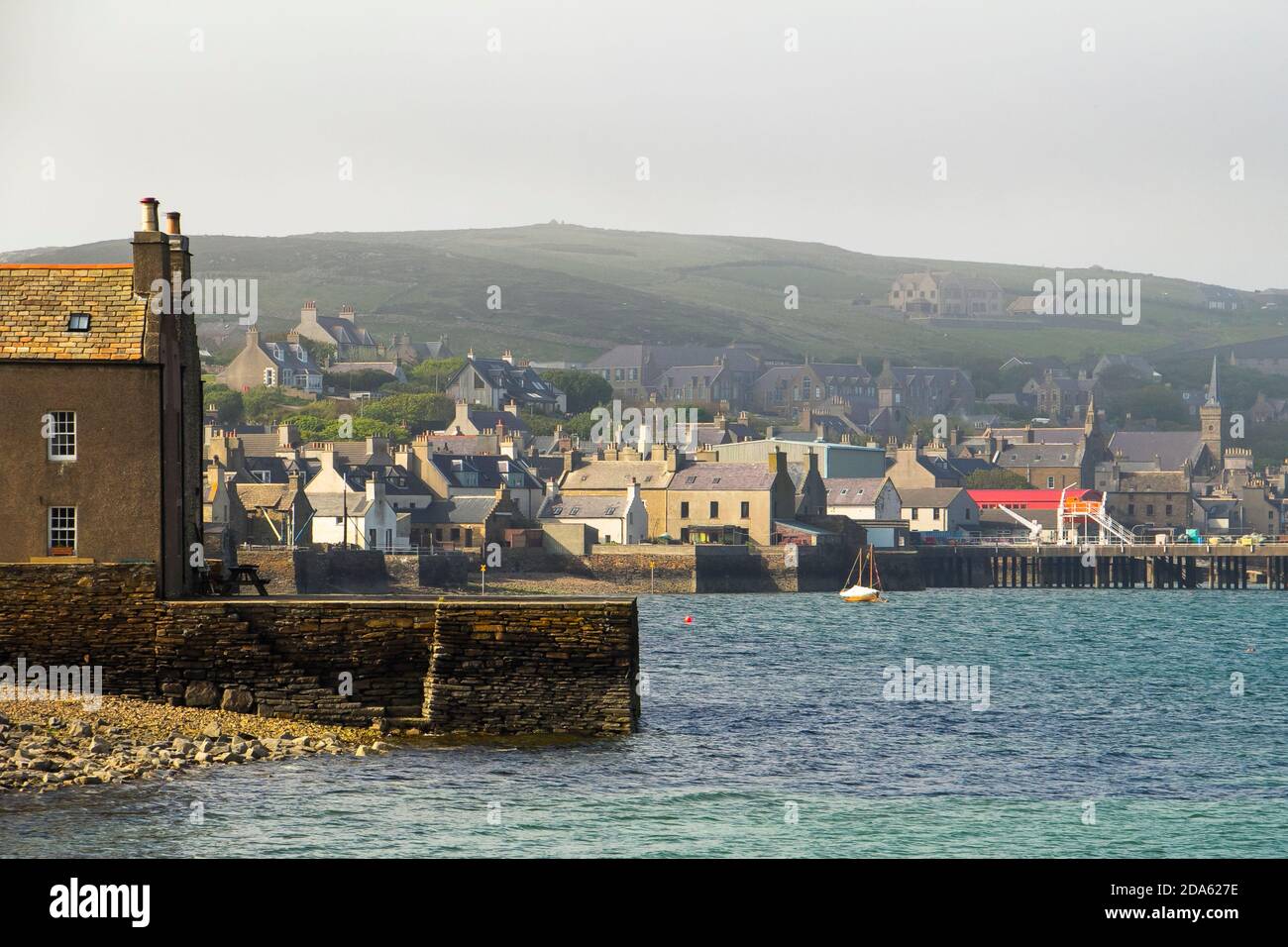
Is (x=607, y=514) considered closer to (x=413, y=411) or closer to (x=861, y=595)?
(x=861, y=595)

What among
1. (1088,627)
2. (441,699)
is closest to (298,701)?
(441,699)

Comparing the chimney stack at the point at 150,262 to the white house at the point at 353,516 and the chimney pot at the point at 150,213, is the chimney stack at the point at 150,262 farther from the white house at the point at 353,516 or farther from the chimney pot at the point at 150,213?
the white house at the point at 353,516

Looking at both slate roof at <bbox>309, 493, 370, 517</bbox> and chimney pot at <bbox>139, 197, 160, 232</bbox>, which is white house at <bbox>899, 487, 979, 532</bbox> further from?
chimney pot at <bbox>139, 197, 160, 232</bbox>

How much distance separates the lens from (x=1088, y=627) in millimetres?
79375

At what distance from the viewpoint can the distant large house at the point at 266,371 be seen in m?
189

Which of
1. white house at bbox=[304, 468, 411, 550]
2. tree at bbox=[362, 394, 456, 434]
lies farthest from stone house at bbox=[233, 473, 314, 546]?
tree at bbox=[362, 394, 456, 434]

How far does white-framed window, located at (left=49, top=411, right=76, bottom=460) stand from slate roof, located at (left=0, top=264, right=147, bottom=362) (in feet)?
3.22

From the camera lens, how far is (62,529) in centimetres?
3089

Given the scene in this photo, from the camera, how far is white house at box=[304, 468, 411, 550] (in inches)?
4114

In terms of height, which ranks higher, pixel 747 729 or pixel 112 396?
pixel 112 396

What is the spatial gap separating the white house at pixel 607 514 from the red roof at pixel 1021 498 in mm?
46423

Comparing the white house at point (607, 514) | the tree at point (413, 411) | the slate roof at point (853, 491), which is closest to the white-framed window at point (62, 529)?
the white house at point (607, 514)
